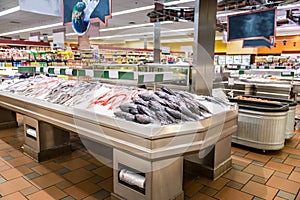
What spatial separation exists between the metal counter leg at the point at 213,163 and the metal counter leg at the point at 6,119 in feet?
11.4

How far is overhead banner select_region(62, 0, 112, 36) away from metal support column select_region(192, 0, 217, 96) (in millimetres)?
1170

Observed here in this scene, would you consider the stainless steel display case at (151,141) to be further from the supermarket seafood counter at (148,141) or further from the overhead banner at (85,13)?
the overhead banner at (85,13)

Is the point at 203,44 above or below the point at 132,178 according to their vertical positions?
above

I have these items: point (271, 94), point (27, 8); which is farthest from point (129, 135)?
point (27, 8)

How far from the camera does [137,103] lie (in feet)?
6.70

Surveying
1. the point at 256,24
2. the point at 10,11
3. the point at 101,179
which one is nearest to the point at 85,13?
the point at 101,179

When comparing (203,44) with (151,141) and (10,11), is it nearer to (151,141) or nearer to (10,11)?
(151,141)

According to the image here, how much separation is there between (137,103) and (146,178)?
62 cm

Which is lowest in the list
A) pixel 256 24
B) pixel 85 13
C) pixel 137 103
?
pixel 137 103

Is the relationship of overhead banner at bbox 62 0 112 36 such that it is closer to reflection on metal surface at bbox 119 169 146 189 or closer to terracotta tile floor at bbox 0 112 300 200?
terracotta tile floor at bbox 0 112 300 200

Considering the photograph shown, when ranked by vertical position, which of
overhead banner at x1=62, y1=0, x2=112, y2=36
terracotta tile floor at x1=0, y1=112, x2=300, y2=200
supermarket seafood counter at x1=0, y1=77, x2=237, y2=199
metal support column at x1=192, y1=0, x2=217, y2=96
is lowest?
terracotta tile floor at x1=0, y1=112, x2=300, y2=200

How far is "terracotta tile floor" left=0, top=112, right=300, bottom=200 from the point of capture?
92.3 inches

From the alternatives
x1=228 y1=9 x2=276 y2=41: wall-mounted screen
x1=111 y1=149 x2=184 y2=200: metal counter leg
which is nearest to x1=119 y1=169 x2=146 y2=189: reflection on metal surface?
x1=111 y1=149 x2=184 y2=200: metal counter leg

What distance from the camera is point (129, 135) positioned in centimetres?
180
